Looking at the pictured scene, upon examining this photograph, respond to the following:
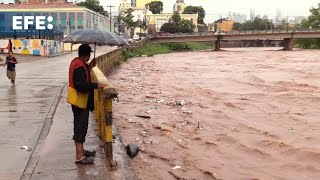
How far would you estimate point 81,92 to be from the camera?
5992 millimetres

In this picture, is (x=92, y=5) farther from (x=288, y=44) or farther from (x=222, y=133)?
(x=222, y=133)

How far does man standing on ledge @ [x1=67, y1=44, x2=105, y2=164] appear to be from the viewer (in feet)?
19.2

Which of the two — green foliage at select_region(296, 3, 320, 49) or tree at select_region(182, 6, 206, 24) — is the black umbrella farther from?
tree at select_region(182, 6, 206, 24)

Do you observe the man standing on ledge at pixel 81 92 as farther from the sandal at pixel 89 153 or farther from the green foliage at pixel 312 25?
the green foliage at pixel 312 25

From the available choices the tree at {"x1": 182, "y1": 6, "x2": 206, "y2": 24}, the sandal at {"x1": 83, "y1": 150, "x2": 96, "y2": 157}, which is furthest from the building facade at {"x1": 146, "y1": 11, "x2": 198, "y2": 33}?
the sandal at {"x1": 83, "y1": 150, "x2": 96, "y2": 157}

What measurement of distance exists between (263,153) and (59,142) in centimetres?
405

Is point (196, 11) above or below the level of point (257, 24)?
above

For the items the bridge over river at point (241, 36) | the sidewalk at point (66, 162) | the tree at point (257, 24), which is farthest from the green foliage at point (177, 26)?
the sidewalk at point (66, 162)

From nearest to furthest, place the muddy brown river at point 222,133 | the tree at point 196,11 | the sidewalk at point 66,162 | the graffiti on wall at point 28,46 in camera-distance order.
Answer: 1. the sidewalk at point 66,162
2. the muddy brown river at point 222,133
3. the graffiti on wall at point 28,46
4. the tree at point 196,11

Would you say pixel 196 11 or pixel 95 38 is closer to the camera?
pixel 95 38

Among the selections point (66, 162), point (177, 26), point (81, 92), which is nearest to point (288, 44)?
point (177, 26)

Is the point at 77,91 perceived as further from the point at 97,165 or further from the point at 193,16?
the point at 193,16

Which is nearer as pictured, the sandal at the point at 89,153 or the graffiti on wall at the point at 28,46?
the sandal at the point at 89,153

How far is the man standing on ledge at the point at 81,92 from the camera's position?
5.86 meters
